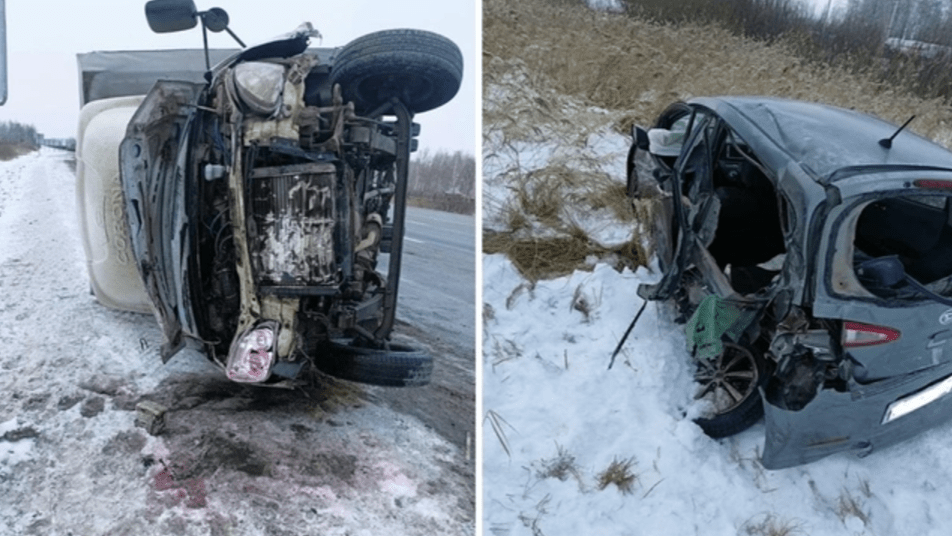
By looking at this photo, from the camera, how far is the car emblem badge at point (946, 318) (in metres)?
2.14

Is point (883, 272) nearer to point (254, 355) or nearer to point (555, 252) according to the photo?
point (555, 252)

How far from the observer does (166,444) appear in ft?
7.89

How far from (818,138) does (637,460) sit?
4.39 feet

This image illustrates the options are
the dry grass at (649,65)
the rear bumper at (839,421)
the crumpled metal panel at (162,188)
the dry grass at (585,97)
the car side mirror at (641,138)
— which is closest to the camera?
the rear bumper at (839,421)

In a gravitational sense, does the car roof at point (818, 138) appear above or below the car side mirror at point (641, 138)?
above

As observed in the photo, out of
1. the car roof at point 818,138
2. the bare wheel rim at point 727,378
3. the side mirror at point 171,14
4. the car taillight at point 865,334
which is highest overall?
the side mirror at point 171,14

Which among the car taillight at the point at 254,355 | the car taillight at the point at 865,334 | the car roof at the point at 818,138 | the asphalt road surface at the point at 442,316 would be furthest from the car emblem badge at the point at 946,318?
the car taillight at the point at 254,355

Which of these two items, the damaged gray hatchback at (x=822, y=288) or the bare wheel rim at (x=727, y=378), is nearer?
the damaged gray hatchback at (x=822, y=288)

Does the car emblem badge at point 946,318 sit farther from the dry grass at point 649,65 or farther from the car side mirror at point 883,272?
the dry grass at point 649,65

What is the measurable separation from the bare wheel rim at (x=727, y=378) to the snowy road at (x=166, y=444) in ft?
3.48

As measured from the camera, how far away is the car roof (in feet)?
7.55

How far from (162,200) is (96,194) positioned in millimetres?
891

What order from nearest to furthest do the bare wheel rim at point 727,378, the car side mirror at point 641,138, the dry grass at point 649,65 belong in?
the bare wheel rim at point 727,378 → the car side mirror at point 641,138 → the dry grass at point 649,65

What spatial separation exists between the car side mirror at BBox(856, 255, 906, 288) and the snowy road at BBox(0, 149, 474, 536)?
1494mm
